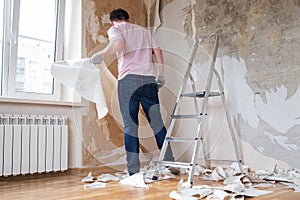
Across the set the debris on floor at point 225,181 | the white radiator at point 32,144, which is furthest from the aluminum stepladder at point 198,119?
the white radiator at point 32,144

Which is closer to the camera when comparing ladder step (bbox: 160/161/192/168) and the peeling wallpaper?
ladder step (bbox: 160/161/192/168)

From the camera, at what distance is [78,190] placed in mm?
2148

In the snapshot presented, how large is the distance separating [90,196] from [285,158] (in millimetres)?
1542

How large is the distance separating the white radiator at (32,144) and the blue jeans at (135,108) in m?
0.66

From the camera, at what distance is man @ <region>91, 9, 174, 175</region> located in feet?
8.44

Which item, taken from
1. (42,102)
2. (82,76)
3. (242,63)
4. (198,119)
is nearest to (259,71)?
(242,63)

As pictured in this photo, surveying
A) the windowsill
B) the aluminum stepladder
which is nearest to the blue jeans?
the aluminum stepladder

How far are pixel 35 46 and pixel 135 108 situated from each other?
1.20 meters

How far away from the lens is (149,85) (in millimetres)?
2666

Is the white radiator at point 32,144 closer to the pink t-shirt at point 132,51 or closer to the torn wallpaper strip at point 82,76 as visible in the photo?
the torn wallpaper strip at point 82,76

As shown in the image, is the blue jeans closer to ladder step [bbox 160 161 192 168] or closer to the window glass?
ladder step [bbox 160 161 192 168]

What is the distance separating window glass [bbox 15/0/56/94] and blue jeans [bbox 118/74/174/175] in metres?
0.91

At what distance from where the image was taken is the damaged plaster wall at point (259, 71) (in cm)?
254

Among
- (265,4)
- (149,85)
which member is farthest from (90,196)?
(265,4)
